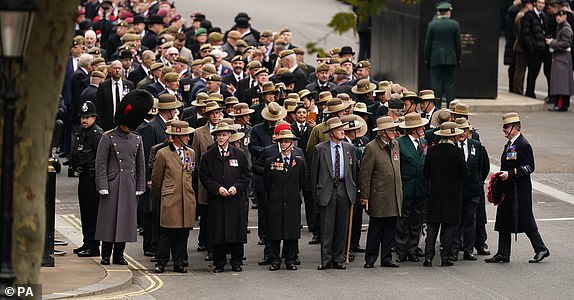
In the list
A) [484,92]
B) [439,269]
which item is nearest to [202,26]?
[484,92]

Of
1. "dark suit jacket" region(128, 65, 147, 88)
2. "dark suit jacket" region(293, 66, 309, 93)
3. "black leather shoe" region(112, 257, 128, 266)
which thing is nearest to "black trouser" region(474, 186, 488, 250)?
"black leather shoe" region(112, 257, 128, 266)

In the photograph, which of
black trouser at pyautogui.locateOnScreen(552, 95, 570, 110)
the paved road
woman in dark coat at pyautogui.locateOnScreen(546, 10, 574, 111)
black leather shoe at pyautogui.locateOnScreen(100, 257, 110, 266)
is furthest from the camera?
black trouser at pyautogui.locateOnScreen(552, 95, 570, 110)

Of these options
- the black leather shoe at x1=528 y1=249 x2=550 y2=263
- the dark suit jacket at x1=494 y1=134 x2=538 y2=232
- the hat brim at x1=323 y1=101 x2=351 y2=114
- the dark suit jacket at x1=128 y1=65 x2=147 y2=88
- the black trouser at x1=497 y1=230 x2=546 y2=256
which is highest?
the dark suit jacket at x1=128 y1=65 x2=147 y2=88

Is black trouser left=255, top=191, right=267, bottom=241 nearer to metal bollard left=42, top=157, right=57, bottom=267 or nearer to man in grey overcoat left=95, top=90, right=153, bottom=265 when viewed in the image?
man in grey overcoat left=95, top=90, right=153, bottom=265

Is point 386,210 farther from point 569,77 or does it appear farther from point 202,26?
point 202,26

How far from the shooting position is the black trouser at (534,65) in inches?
1276

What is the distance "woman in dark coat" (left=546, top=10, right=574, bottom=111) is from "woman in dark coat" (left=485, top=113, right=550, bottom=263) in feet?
42.0

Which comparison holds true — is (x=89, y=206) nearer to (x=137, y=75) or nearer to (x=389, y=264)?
(x=389, y=264)

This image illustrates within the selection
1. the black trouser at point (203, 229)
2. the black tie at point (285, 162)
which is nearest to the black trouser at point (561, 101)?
the black trouser at point (203, 229)

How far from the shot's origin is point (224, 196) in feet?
59.0

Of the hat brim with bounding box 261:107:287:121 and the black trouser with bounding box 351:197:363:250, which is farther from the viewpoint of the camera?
the hat brim with bounding box 261:107:287:121

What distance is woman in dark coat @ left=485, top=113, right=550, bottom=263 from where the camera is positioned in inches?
727

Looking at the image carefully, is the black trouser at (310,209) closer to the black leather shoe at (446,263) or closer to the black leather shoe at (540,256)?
the black leather shoe at (446,263)

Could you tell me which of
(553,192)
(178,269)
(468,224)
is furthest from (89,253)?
(553,192)
